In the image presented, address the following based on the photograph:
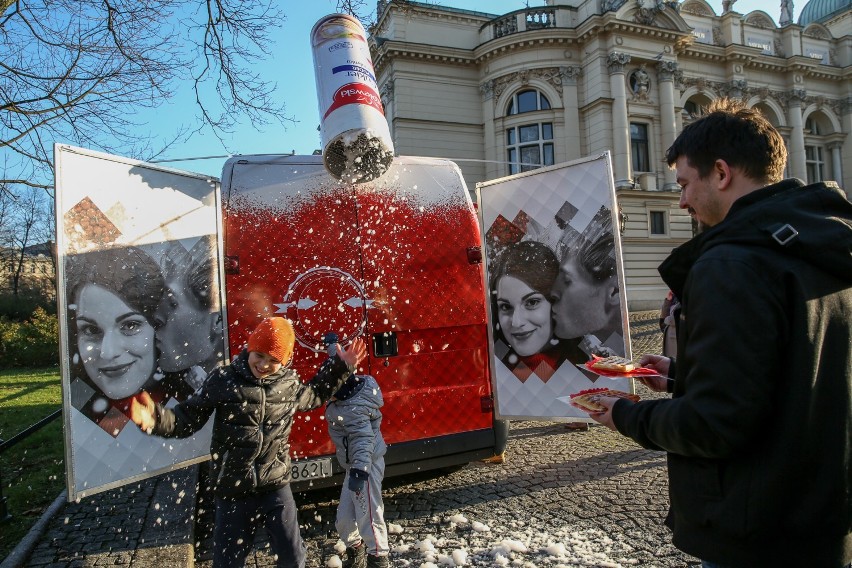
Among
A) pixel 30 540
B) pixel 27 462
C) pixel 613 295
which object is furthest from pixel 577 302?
pixel 27 462

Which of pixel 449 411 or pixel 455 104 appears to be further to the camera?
pixel 455 104

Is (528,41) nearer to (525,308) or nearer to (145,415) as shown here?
(525,308)

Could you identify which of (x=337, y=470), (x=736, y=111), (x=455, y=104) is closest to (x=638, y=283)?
(x=455, y=104)

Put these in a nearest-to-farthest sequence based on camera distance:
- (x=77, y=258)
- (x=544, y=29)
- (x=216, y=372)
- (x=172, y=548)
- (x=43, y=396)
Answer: (x=216, y=372)
(x=77, y=258)
(x=172, y=548)
(x=43, y=396)
(x=544, y=29)

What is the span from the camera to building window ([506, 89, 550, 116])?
90.6 ft

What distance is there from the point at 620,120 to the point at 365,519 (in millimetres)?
26007

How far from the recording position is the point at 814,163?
33812 millimetres

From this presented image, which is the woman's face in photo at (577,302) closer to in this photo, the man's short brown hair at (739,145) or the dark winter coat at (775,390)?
the man's short brown hair at (739,145)

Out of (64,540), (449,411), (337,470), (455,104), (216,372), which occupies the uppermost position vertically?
(455,104)

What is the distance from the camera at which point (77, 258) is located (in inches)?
145

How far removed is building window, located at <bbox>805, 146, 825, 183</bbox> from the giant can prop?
3685 cm

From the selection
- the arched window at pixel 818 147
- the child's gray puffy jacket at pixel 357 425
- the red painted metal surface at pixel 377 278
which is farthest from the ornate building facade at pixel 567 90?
the child's gray puffy jacket at pixel 357 425

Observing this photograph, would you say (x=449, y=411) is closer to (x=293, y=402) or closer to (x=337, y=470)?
(x=337, y=470)

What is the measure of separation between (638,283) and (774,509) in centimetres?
2664
